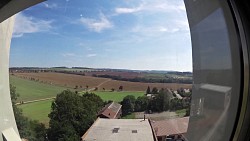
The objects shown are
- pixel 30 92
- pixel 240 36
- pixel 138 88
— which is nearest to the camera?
pixel 240 36

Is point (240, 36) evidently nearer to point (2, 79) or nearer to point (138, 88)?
point (138, 88)

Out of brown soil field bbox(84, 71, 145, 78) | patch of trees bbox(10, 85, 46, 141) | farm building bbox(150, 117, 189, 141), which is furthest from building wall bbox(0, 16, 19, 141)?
farm building bbox(150, 117, 189, 141)

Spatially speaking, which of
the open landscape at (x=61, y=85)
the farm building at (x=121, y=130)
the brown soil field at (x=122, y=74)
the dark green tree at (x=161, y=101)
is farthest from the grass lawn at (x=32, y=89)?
the dark green tree at (x=161, y=101)

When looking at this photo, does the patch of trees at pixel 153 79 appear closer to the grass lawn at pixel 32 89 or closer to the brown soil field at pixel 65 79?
the brown soil field at pixel 65 79

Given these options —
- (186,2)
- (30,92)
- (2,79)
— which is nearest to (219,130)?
(186,2)

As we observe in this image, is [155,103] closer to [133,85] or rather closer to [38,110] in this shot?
[133,85]

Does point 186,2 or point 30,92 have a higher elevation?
point 186,2
